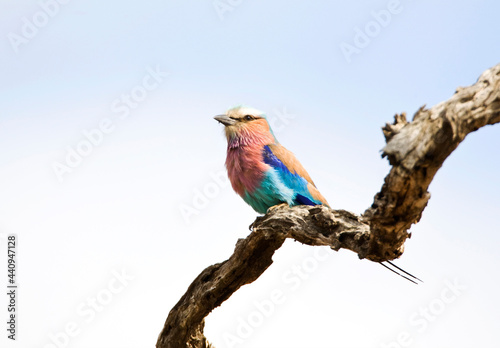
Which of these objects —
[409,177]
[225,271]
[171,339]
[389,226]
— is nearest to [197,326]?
[171,339]

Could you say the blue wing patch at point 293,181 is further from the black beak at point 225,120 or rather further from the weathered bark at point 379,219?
the weathered bark at point 379,219

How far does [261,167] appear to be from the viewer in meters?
5.04

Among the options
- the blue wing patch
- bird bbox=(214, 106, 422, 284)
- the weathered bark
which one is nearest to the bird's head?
bird bbox=(214, 106, 422, 284)

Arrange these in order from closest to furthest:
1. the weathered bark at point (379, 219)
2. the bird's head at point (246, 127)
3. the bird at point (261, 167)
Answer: the weathered bark at point (379, 219) → the bird at point (261, 167) → the bird's head at point (246, 127)

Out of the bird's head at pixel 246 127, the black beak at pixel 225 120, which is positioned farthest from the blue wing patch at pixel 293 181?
the black beak at pixel 225 120

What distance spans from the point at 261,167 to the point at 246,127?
55cm

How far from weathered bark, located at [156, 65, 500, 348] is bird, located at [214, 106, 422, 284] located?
0.64 metres

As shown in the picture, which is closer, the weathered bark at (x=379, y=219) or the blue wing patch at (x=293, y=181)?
the weathered bark at (x=379, y=219)

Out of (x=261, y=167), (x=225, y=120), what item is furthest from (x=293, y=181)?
(x=225, y=120)

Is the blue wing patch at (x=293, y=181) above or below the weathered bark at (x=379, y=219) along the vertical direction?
above

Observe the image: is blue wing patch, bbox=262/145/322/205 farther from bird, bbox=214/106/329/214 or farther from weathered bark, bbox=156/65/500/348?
weathered bark, bbox=156/65/500/348

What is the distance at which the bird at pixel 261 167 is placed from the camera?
500cm

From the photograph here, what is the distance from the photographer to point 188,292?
4.67 meters

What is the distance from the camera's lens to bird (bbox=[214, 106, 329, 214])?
5.00 metres
